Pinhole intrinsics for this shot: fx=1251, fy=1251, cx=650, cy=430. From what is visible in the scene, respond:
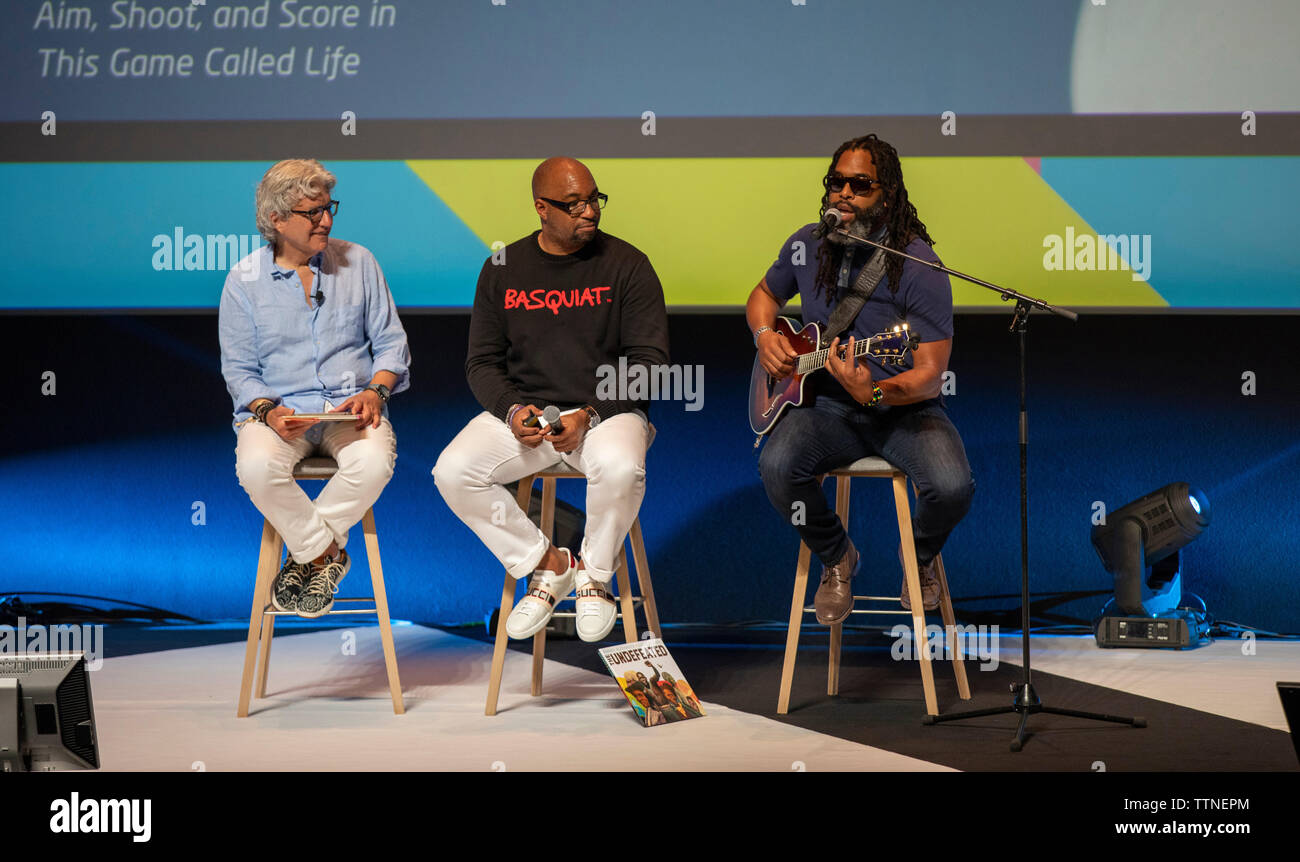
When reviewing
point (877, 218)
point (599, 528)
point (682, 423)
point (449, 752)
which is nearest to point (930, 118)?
point (877, 218)

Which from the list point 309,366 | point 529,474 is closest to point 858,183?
point 529,474

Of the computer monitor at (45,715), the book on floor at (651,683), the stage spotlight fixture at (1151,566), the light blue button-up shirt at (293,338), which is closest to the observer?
the computer monitor at (45,715)

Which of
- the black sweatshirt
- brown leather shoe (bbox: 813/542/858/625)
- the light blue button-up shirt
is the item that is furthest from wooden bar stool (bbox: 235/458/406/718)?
brown leather shoe (bbox: 813/542/858/625)

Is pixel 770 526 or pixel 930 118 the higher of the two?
pixel 930 118

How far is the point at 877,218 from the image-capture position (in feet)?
10.5

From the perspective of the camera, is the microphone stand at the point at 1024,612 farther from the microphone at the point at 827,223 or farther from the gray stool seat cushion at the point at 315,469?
the gray stool seat cushion at the point at 315,469

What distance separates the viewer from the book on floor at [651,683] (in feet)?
9.26

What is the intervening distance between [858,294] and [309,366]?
143cm

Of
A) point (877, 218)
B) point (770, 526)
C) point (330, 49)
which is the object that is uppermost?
point (330, 49)

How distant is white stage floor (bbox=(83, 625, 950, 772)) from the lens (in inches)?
98.2

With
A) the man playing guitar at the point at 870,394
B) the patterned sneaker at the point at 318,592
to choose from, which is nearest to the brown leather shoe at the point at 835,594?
the man playing guitar at the point at 870,394

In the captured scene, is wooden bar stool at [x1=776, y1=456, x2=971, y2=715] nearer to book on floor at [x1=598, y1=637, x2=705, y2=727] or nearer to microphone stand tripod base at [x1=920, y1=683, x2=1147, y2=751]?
microphone stand tripod base at [x1=920, y1=683, x2=1147, y2=751]
